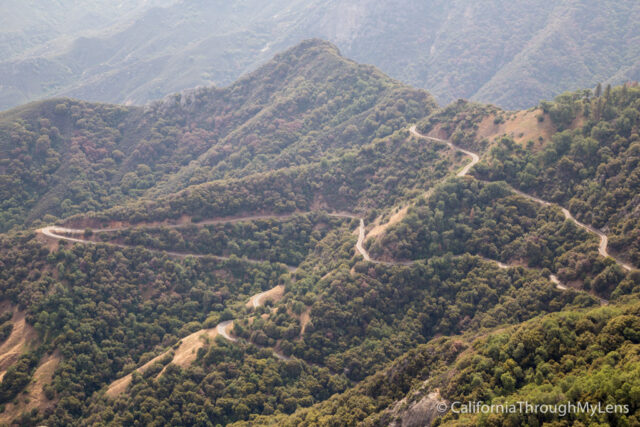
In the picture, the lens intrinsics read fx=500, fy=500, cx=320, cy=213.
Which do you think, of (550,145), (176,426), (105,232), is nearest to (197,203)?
(105,232)

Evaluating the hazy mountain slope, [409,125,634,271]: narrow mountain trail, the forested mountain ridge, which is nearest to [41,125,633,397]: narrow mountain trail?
[409,125,634,271]: narrow mountain trail

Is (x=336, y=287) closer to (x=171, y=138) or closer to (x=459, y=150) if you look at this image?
(x=459, y=150)

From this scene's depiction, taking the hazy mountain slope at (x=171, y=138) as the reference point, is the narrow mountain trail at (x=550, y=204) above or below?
below

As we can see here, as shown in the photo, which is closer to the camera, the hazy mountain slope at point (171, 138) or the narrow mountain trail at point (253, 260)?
the narrow mountain trail at point (253, 260)

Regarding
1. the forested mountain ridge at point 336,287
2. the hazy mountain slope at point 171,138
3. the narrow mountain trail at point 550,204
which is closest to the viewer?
the forested mountain ridge at point 336,287

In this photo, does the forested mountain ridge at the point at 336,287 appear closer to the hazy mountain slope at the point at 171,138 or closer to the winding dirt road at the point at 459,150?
the winding dirt road at the point at 459,150

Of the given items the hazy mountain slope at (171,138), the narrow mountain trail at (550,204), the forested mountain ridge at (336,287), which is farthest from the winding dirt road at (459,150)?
the hazy mountain slope at (171,138)

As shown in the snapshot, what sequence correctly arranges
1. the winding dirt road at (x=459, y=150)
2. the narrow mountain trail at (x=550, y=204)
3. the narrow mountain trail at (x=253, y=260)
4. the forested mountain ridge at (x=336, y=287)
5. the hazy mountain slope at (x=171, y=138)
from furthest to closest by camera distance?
the hazy mountain slope at (x=171, y=138)
the winding dirt road at (x=459, y=150)
the narrow mountain trail at (x=253, y=260)
the narrow mountain trail at (x=550, y=204)
the forested mountain ridge at (x=336, y=287)
